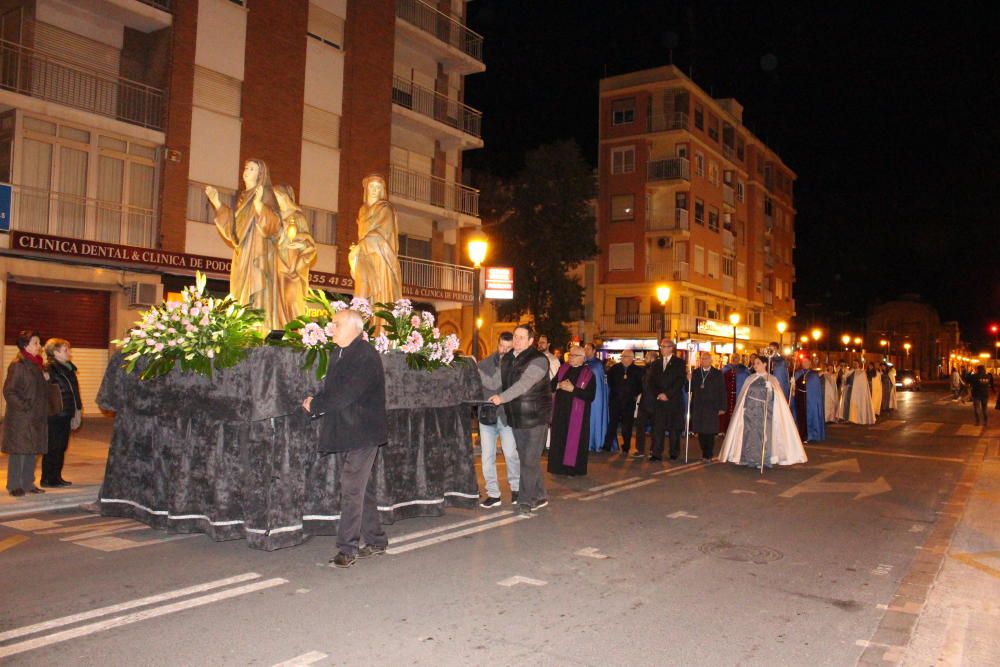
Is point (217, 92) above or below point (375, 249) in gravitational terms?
above

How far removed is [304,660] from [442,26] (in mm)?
28902

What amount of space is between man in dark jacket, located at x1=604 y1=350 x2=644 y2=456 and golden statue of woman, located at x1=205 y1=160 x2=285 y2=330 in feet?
25.0

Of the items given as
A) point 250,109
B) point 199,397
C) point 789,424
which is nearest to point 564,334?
point 250,109

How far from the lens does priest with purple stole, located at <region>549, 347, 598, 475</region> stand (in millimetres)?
11367

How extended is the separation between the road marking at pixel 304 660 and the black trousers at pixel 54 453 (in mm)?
6697

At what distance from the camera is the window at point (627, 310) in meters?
44.7

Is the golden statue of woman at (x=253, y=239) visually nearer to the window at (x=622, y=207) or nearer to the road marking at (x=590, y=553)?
the road marking at (x=590, y=553)

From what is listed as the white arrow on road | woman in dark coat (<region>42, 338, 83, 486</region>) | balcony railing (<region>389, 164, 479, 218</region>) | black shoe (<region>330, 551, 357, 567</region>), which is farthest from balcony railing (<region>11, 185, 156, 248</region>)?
the white arrow on road

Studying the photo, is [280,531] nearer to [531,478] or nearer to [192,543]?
[192,543]

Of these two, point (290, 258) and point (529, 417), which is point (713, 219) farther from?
point (529, 417)

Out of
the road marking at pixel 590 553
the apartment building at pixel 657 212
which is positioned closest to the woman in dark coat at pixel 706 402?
the road marking at pixel 590 553

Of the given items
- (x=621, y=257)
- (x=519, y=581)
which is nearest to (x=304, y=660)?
(x=519, y=581)

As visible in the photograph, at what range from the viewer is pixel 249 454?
6879 millimetres

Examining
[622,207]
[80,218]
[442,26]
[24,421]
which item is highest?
[442,26]
